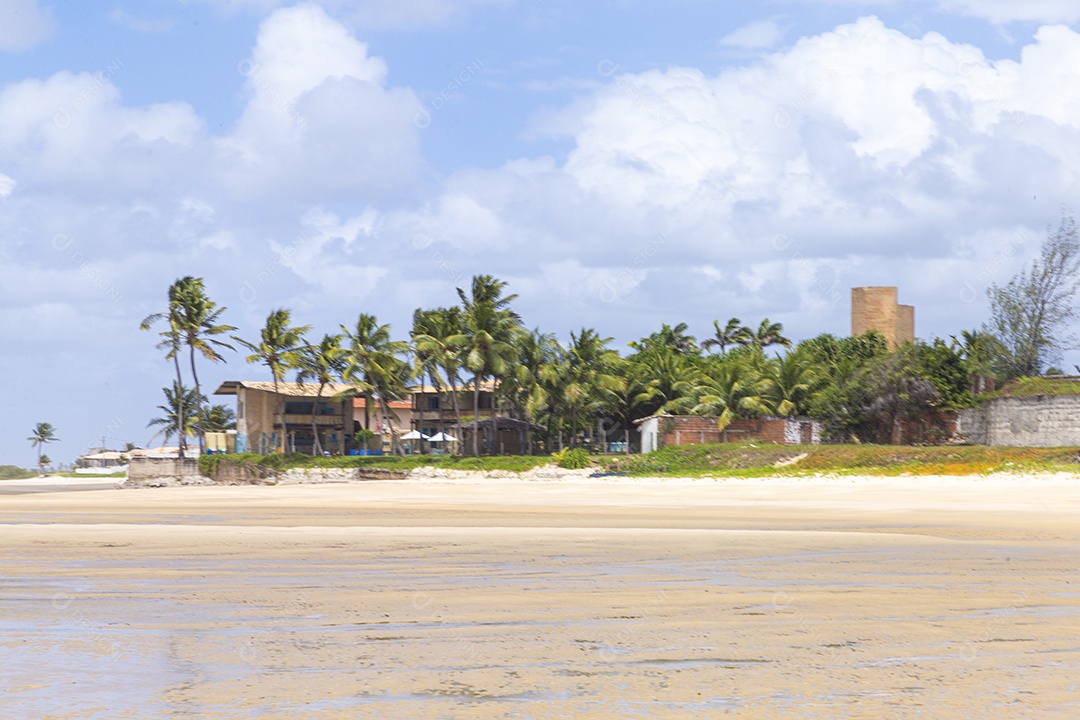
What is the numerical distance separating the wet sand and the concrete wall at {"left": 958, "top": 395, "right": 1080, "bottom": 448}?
20.6 m

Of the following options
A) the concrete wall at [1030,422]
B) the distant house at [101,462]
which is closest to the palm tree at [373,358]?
the concrete wall at [1030,422]

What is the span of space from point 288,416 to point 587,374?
22525 millimetres

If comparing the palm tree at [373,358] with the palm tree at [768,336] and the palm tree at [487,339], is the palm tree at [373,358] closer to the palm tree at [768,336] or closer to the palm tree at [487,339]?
the palm tree at [487,339]

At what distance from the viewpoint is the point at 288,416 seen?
6588 centimetres

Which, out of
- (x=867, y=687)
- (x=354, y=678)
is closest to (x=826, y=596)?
(x=867, y=687)

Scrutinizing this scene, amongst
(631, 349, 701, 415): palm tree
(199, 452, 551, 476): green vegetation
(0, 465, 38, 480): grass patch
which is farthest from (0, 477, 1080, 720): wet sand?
(0, 465, 38, 480): grass patch

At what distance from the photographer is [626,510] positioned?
25.1 metres

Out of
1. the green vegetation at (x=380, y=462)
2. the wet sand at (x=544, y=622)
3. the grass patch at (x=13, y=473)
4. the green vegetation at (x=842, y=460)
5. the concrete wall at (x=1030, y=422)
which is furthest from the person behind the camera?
the grass patch at (x=13, y=473)

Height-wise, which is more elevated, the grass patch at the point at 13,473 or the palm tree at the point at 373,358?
the palm tree at the point at 373,358

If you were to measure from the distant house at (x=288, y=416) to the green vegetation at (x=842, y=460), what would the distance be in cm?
2593

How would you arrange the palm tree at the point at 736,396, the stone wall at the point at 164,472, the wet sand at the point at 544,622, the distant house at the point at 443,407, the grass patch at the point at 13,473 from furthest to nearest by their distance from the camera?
the grass patch at the point at 13,473 < the distant house at the point at 443,407 < the stone wall at the point at 164,472 < the palm tree at the point at 736,396 < the wet sand at the point at 544,622

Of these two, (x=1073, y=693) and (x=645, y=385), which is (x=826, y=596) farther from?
(x=645, y=385)

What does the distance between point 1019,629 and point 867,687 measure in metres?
2.39

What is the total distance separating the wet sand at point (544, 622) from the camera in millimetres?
6672
